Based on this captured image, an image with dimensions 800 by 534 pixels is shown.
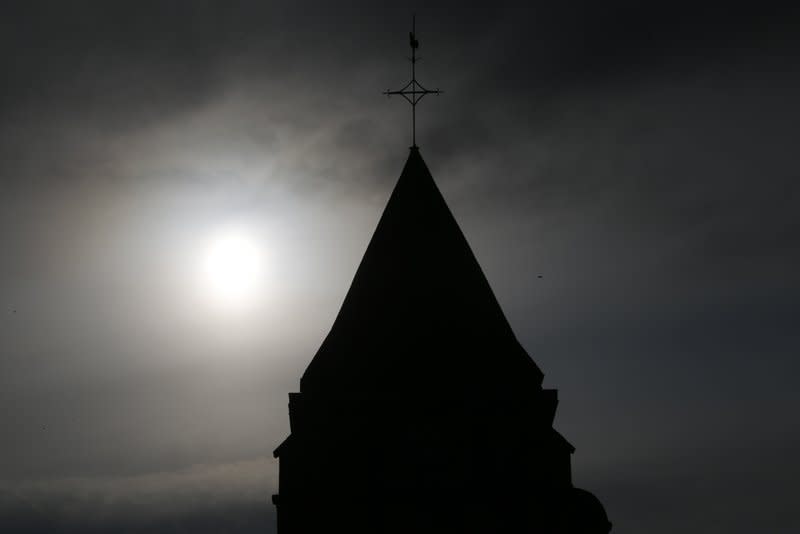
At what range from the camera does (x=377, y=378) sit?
2123 cm

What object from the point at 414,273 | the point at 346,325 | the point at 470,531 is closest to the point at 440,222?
the point at 414,273

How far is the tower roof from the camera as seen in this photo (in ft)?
69.7

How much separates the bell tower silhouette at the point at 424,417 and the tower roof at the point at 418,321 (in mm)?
26

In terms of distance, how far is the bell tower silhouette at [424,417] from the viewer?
2019cm

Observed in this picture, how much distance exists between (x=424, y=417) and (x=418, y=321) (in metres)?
2.19

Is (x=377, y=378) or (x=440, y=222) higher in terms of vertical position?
(x=440, y=222)

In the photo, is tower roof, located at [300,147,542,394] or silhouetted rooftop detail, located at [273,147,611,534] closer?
silhouetted rooftop detail, located at [273,147,611,534]

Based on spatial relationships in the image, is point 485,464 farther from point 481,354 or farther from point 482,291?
point 482,291

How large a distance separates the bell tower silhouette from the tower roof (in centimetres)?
3

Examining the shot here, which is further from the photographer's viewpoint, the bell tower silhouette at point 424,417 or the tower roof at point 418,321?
the tower roof at point 418,321

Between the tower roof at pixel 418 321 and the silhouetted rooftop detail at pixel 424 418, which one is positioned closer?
the silhouetted rooftop detail at pixel 424 418

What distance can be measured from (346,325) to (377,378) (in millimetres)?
1574

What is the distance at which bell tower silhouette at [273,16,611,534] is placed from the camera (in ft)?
66.2

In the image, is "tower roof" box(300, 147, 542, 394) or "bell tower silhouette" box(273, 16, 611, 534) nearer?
"bell tower silhouette" box(273, 16, 611, 534)
